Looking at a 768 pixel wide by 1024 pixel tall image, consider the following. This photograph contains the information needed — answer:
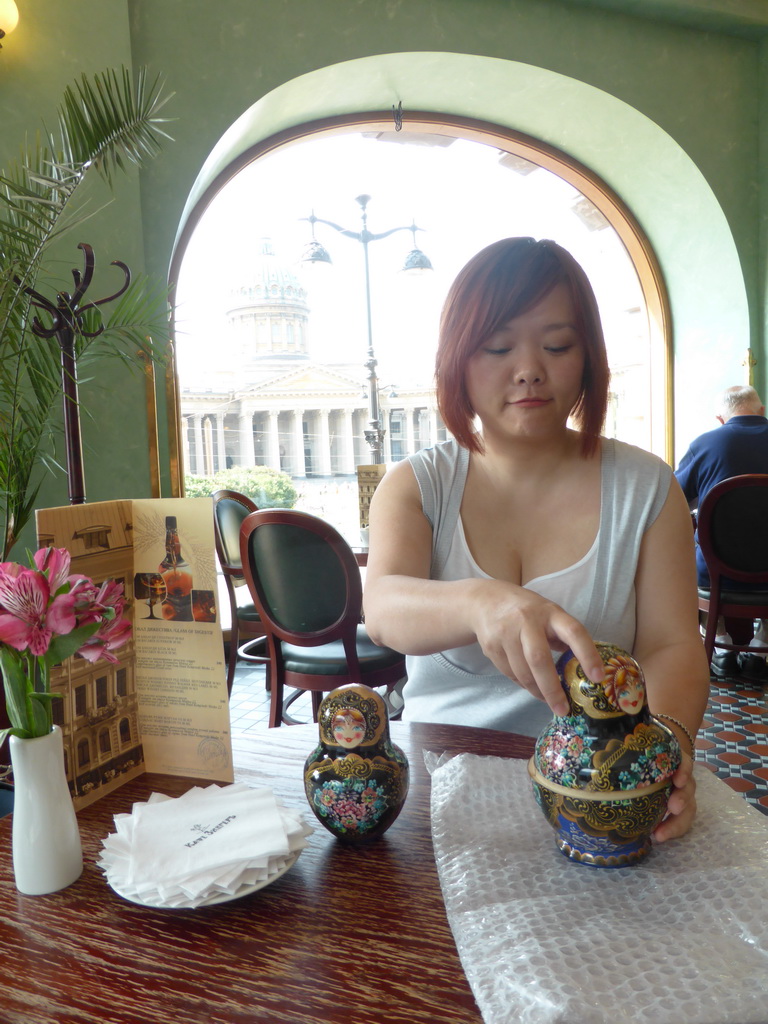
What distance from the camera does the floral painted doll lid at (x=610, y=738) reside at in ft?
2.03

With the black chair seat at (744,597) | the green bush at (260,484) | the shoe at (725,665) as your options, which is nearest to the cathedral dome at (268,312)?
the green bush at (260,484)

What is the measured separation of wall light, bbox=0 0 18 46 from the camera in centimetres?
288

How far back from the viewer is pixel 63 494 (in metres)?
3.17

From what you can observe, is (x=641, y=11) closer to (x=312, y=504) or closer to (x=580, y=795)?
(x=312, y=504)

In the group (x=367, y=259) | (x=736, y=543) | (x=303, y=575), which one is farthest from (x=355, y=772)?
(x=367, y=259)

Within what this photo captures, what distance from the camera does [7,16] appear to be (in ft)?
9.51

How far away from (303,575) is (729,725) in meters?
1.98

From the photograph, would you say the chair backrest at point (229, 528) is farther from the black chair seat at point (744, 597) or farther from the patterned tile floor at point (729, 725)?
the black chair seat at point (744, 597)

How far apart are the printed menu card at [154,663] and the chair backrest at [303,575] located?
54.6 inches

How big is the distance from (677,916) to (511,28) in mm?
4699

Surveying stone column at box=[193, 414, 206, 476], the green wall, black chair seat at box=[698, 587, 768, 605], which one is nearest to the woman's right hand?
black chair seat at box=[698, 587, 768, 605]

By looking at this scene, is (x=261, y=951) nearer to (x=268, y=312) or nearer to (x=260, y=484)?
(x=260, y=484)

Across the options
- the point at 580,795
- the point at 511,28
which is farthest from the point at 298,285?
the point at 580,795

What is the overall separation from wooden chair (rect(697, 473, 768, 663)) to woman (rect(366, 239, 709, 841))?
2.01 meters
